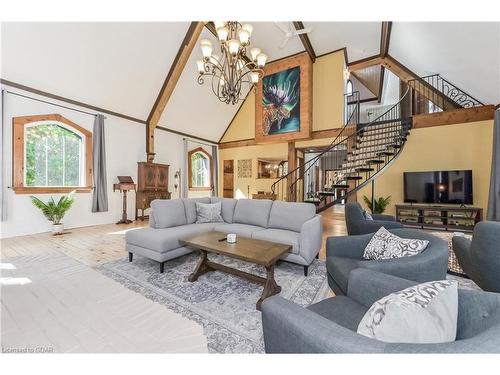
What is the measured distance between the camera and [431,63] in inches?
214

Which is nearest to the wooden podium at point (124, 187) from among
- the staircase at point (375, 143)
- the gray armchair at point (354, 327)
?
the staircase at point (375, 143)

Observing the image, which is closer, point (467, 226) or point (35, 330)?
point (35, 330)

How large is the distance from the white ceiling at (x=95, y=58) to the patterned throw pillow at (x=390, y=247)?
5554mm

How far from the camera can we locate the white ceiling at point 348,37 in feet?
18.5

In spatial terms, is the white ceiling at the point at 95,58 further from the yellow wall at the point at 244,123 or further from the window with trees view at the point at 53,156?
the yellow wall at the point at 244,123

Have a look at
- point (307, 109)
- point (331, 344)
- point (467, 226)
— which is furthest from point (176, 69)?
point (467, 226)

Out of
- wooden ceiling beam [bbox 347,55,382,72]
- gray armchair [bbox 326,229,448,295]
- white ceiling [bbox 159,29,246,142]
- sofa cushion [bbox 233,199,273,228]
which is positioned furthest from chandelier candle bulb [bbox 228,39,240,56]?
wooden ceiling beam [bbox 347,55,382,72]

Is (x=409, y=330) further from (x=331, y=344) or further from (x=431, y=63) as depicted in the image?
(x=431, y=63)

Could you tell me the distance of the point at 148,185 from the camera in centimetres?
627

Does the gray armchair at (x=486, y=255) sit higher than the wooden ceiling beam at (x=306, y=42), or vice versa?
the wooden ceiling beam at (x=306, y=42)

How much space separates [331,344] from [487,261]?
6.43 ft

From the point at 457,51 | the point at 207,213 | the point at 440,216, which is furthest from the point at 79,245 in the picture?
the point at 457,51

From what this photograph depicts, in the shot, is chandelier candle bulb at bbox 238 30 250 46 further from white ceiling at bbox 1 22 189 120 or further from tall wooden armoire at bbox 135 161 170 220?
tall wooden armoire at bbox 135 161 170 220
